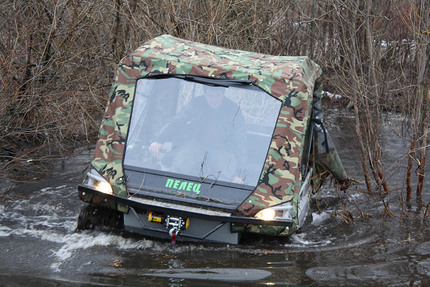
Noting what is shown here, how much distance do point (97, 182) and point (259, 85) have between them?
2170 millimetres

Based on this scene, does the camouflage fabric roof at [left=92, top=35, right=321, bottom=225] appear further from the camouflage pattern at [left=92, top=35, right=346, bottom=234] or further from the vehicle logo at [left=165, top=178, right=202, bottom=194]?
the vehicle logo at [left=165, top=178, right=202, bottom=194]

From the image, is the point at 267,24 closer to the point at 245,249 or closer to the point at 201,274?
the point at 245,249

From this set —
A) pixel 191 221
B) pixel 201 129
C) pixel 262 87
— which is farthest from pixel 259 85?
pixel 191 221

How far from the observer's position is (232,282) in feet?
17.8

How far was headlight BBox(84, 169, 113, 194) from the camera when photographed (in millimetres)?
6289

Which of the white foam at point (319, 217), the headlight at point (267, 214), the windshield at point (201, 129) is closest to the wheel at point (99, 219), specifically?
the windshield at point (201, 129)

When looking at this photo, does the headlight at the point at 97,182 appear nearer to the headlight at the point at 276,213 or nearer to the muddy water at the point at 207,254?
the muddy water at the point at 207,254

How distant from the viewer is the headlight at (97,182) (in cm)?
629

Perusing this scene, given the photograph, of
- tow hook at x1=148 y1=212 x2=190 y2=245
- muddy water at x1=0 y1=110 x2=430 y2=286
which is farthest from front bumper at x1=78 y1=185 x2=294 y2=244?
muddy water at x1=0 y1=110 x2=430 y2=286

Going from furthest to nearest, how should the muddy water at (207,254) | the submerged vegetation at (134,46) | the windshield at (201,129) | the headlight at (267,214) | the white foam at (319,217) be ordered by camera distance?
the submerged vegetation at (134,46) < the white foam at (319,217) < the windshield at (201,129) < the headlight at (267,214) < the muddy water at (207,254)

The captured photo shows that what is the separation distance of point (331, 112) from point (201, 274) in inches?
502

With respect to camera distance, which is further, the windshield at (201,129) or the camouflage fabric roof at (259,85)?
the windshield at (201,129)

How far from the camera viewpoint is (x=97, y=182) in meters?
6.41

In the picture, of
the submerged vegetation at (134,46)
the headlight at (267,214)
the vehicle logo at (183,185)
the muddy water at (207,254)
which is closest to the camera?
the muddy water at (207,254)
